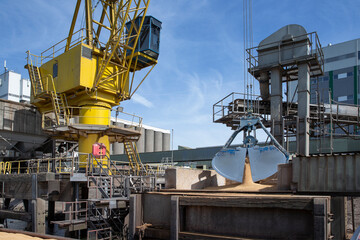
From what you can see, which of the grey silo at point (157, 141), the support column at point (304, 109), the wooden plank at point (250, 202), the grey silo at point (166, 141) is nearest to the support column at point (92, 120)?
the wooden plank at point (250, 202)

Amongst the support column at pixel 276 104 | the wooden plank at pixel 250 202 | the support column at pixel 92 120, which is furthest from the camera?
the support column at pixel 276 104

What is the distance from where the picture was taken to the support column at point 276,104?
2542 centimetres

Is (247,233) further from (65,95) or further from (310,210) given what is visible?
(65,95)

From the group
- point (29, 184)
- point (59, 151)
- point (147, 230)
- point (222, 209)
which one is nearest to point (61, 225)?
point (147, 230)

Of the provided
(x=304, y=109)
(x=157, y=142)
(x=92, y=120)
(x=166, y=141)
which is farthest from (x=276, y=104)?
(x=166, y=141)

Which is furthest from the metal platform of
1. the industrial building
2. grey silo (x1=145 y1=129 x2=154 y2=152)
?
grey silo (x1=145 y1=129 x2=154 y2=152)

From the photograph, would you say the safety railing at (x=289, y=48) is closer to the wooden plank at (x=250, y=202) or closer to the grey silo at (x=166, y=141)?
the wooden plank at (x=250, y=202)

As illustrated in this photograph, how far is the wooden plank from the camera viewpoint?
10039 millimetres

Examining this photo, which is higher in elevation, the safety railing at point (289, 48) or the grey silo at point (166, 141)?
the safety railing at point (289, 48)

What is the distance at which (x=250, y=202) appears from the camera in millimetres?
10812

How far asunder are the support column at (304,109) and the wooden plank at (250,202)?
14.5 metres

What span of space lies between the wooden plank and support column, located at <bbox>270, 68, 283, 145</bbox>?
1485 cm

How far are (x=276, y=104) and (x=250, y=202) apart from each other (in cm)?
1625

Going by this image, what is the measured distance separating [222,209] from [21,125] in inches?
849
